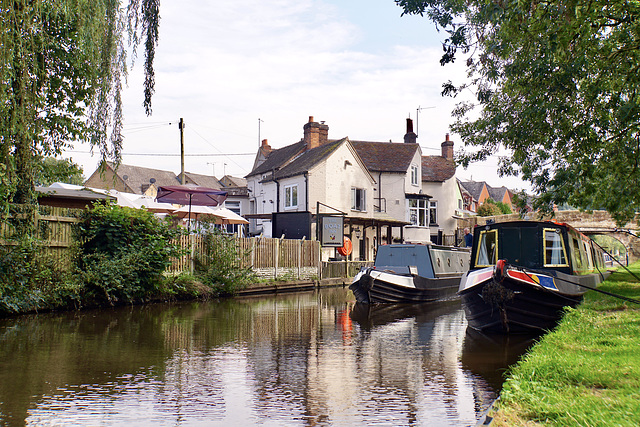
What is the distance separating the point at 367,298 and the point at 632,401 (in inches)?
590

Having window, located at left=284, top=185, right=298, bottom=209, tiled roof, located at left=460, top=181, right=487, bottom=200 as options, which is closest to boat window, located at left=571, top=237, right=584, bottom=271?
window, located at left=284, top=185, right=298, bottom=209

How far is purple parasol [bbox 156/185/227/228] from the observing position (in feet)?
69.6

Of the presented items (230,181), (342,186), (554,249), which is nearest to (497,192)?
(230,181)

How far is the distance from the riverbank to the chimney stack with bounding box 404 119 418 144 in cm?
4062

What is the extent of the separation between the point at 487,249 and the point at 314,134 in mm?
29247

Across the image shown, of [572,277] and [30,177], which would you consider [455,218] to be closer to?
[572,277]

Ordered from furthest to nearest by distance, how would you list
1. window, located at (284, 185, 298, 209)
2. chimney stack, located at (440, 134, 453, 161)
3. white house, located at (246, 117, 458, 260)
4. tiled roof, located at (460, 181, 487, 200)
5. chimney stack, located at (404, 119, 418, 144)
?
1. tiled roof, located at (460, 181, 487, 200)
2. chimney stack, located at (440, 134, 453, 161)
3. chimney stack, located at (404, 119, 418, 144)
4. window, located at (284, 185, 298, 209)
5. white house, located at (246, 117, 458, 260)

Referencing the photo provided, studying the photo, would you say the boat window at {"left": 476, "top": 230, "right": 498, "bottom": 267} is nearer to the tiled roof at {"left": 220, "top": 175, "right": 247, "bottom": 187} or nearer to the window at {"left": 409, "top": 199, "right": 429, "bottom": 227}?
the window at {"left": 409, "top": 199, "right": 429, "bottom": 227}

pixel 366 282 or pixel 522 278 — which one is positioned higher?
pixel 522 278

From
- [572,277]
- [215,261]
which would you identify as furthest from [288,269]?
[572,277]

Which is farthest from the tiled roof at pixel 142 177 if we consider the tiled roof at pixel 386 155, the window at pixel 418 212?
the window at pixel 418 212

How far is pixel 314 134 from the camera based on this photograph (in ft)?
142

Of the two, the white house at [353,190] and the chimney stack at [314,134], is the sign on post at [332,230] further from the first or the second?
the chimney stack at [314,134]

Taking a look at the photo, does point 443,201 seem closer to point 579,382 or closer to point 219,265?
point 219,265
